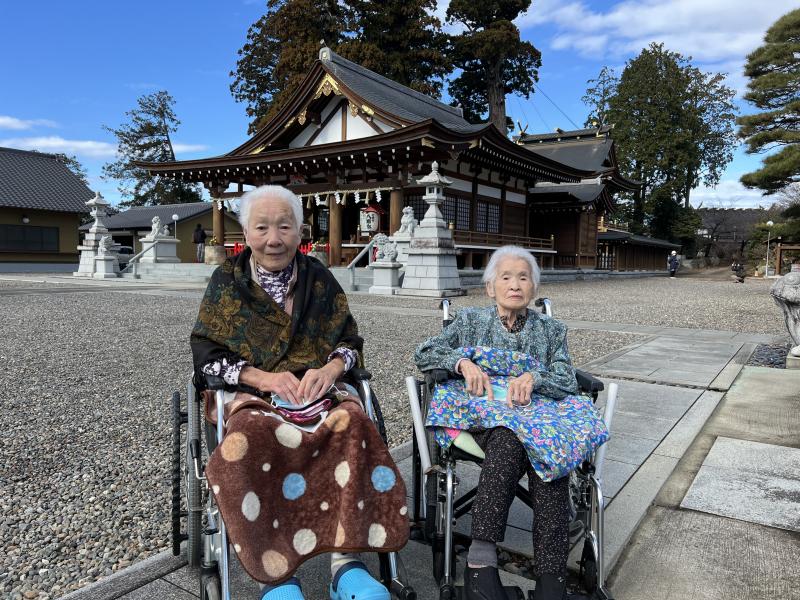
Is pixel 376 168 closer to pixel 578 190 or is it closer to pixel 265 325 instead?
pixel 578 190

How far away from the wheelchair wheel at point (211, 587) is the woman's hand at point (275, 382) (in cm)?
57

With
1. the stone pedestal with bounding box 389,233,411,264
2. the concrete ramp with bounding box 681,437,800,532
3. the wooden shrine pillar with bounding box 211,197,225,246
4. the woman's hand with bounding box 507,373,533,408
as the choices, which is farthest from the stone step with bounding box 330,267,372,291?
the woman's hand with bounding box 507,373,533,408

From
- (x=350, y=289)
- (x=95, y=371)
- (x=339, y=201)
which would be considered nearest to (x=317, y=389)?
(x=95, y=371)

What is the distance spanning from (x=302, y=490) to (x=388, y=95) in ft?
64.5

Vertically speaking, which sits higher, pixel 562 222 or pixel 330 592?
pixel 562 222

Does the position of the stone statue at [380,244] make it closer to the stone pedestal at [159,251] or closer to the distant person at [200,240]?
the distant person at [200,240]

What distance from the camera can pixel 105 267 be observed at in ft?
67.7

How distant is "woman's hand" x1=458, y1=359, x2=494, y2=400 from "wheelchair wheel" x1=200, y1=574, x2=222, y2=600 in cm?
104

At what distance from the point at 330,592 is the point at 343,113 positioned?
1883 cm

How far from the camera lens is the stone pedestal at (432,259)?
43.3 ft

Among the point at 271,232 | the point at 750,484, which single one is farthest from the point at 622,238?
the point at 271,232

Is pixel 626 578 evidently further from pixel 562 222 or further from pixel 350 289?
pixel 562 222

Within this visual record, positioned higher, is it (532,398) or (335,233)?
(335,233)

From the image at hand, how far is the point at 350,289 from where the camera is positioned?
14.9 metres
